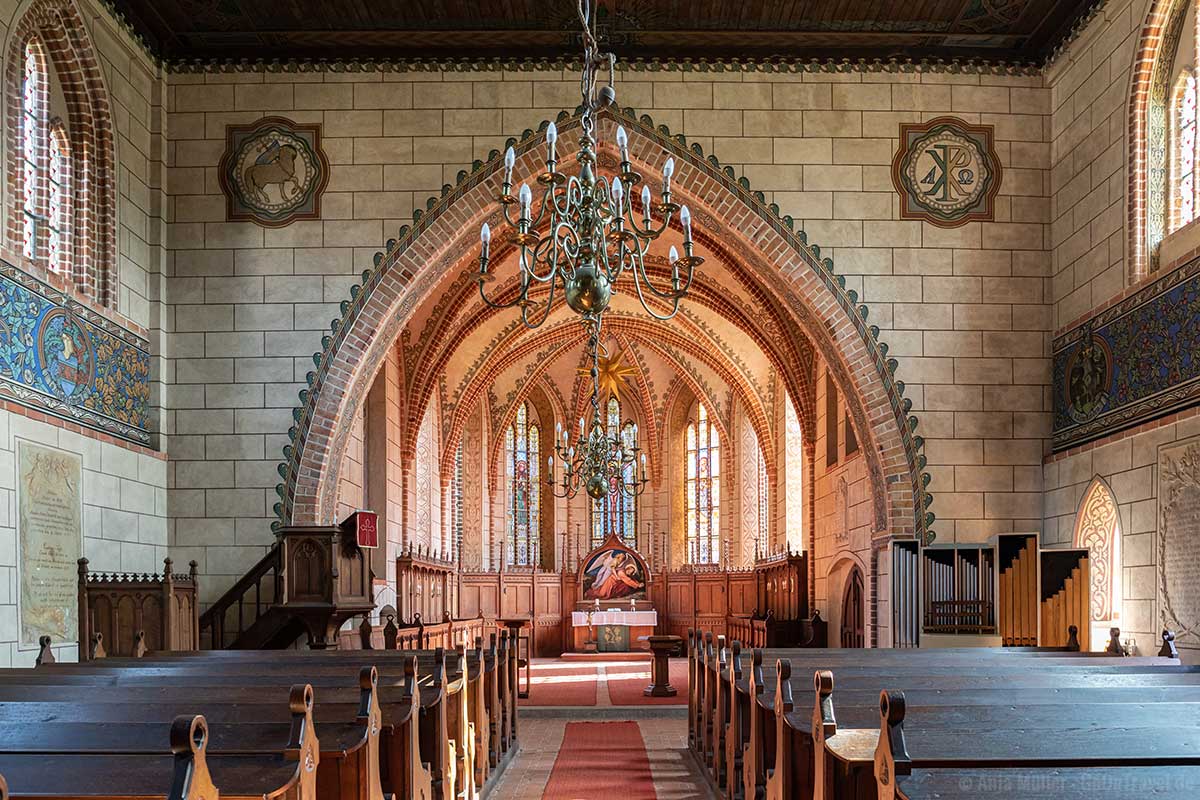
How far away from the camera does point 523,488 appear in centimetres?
2864

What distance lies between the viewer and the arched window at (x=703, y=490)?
91.1 feet

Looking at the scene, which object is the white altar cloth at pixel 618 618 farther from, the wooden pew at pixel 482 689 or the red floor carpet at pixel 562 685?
the wooden pew at pixel 482 689

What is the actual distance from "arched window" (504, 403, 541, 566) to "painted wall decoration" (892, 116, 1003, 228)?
616 inches

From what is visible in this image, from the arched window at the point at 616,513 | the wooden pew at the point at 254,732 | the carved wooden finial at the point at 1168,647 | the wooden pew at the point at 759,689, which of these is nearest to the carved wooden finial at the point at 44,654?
the wooden pew at the point at 254,732

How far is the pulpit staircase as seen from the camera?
12891 millimetres

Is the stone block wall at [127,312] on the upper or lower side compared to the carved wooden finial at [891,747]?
upper

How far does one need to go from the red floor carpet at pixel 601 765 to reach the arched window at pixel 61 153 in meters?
6.18

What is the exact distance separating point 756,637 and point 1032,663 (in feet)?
40.1

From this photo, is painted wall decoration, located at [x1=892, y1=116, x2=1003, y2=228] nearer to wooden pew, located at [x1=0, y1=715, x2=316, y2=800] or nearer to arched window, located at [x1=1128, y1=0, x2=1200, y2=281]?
arched window, located at [x1=1128, y1=0, x2=1200, y2=281]

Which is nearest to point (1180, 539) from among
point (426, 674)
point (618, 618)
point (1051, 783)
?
point (426, 674)

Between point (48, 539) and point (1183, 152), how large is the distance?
10733 mm

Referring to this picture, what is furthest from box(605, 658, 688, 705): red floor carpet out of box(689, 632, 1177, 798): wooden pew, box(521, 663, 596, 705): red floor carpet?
box(689, 632, 1177, 798): wooden pew

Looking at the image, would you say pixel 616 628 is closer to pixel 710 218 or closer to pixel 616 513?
pixel 616 513

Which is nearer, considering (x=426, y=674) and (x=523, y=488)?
(x=426, y=674)
